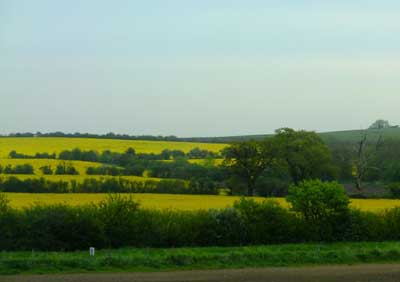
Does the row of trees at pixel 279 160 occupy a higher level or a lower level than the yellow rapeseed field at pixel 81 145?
lower

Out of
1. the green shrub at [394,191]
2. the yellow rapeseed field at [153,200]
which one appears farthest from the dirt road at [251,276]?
the green shrub at [394,191]

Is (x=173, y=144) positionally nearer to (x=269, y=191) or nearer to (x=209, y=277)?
(x=269, y=191)

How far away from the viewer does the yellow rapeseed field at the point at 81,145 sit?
74250 millimetres

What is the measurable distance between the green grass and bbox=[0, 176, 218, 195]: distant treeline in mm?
23271

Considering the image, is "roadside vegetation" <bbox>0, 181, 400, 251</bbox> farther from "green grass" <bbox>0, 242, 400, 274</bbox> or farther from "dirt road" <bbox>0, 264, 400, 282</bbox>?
"dirt road" <bbox>0, 264, 400, 282</bbox>

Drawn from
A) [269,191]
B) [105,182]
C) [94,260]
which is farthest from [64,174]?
[94,260]

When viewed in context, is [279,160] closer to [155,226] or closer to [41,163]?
[41,163]

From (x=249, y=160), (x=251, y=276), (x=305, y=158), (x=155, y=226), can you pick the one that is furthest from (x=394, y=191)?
(x=251, y=276)

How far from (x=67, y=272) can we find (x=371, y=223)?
14.0m

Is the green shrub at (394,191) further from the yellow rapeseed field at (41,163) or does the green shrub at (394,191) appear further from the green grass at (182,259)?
the green grass at (182,259)

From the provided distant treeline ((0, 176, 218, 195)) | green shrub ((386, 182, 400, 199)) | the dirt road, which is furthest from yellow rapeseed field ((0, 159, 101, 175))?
the dirt road

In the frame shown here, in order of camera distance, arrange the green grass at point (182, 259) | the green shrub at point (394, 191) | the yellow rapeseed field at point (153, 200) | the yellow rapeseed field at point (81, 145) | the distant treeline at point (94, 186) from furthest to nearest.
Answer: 1. the yellow rapeseed field at point (81, 145)
2. the green shrub at point (394, 191)
3. the distant treeline at point (94, 186)
4. the yellow rapeseed field at point (153, 200)
5. the green grass at point (182, 259)

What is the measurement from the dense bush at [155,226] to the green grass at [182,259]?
4.91 ft

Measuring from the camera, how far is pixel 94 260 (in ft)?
62.2
